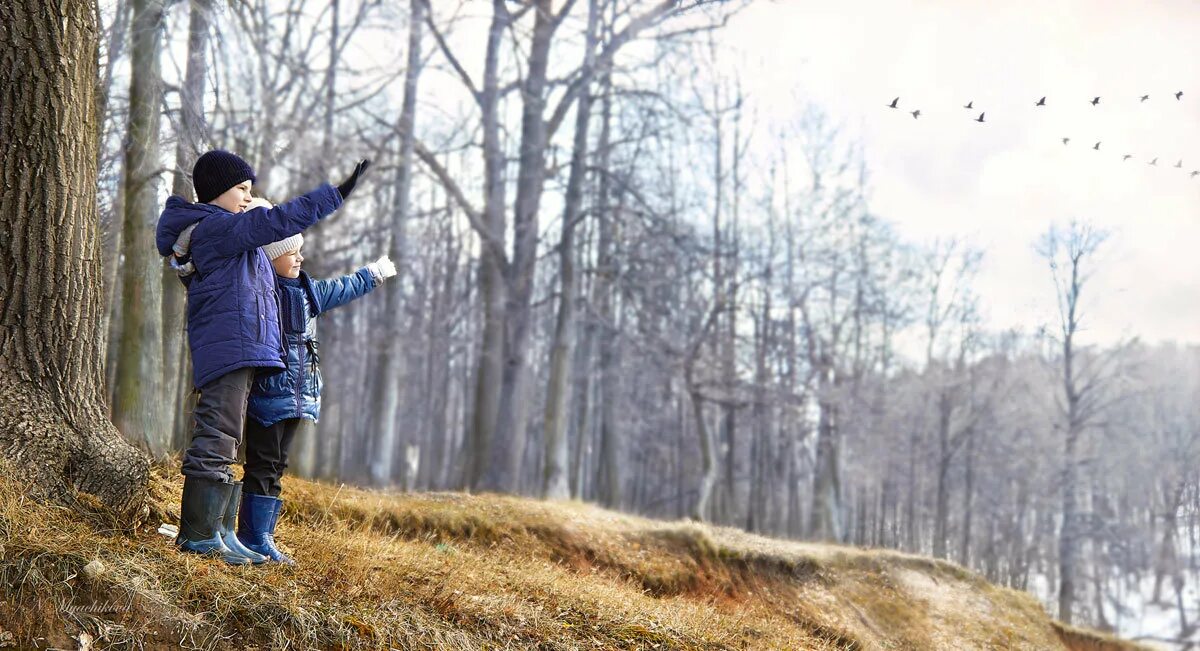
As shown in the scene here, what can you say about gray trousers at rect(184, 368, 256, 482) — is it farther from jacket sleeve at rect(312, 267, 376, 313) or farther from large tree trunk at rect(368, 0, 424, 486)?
large tree trunk at rect(368, 0, 424, 486)

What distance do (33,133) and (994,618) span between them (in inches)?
384

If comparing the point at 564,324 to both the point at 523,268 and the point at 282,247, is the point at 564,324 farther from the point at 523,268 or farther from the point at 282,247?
the point at 282,247

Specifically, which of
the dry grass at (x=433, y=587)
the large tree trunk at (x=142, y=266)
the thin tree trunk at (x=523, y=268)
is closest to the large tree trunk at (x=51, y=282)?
the dry grass at (x=433, y=587)

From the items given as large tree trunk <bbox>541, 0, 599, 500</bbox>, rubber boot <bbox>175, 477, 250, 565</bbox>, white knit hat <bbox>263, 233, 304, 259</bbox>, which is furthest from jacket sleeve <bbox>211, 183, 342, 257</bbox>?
large tree trunk <bbox>541, 0, 599, 500</bbox>

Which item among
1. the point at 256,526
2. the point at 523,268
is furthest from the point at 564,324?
the point at 256,526

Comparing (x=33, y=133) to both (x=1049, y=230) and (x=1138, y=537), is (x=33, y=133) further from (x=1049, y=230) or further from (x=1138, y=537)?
(x=1138, y=537)

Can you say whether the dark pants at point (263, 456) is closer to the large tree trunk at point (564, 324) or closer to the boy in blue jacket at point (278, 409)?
the boy in blue jacket at point (278, 409)

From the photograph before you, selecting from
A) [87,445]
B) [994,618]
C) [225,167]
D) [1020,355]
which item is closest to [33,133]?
[225,167]

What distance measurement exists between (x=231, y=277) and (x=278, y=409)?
0.70m

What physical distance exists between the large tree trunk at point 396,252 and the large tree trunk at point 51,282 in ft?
38.8

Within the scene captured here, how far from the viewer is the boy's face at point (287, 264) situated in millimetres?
4797

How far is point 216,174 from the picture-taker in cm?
448

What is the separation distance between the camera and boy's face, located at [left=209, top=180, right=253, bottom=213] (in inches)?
177

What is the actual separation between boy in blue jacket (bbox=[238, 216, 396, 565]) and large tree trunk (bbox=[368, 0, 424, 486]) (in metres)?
11.6
